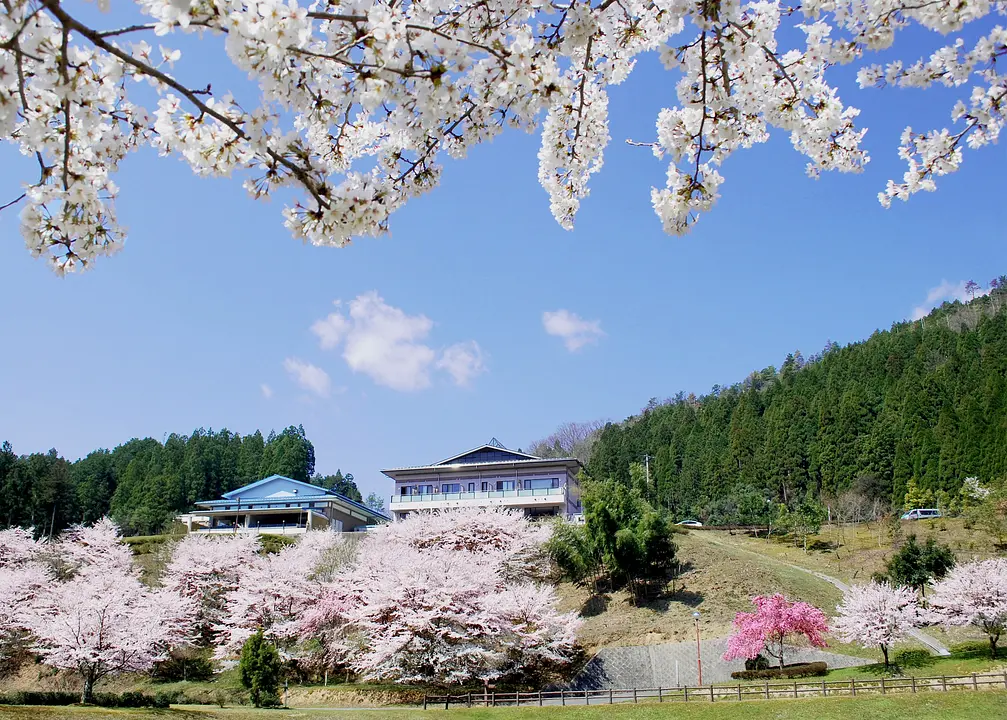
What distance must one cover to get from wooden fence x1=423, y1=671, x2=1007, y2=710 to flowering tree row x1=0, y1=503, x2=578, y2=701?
113cm

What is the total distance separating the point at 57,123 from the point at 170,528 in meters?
45.5

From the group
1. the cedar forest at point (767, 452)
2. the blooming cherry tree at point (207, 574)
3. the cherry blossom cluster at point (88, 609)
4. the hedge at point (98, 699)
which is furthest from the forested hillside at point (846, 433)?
the hedge at point (98, 699)

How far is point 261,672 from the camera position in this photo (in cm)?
1919

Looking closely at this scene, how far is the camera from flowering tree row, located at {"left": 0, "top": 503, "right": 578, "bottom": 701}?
20234 mm

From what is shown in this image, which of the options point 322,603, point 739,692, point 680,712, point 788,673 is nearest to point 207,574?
point 322,603

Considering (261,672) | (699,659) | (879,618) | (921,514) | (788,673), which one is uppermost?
(921,514)

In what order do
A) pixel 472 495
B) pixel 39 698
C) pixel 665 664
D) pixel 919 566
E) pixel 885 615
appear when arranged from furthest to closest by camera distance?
pixel 472 495 → pixel 919 566 → pixel 665 664 → pixel 885 615 → pixel 39 698

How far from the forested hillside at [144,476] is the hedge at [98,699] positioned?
1176 inches

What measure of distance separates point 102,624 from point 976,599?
2478 cm

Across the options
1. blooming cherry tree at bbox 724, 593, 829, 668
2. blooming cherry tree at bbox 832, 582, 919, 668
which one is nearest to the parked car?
blooming cherry tree at bbox 832, 582, 919, 668

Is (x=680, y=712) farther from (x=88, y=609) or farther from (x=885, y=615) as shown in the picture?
(x=88, y=609)

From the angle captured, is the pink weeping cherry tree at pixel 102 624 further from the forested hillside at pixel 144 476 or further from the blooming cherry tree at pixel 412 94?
the forested hillside at pixel 144 476

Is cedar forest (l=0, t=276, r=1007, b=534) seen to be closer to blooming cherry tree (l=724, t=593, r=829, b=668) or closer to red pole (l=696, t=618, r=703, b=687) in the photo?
red pole (l=696, t=618, r=703, b=687)

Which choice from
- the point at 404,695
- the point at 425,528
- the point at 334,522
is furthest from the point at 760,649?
the point at 334,522
